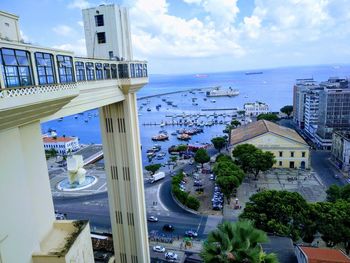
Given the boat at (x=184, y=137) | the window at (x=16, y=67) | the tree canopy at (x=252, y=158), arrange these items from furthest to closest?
the boat at (x=184, y=137) < the tree canopy at (x=252, y=158) < the window at (x=16, y=67)

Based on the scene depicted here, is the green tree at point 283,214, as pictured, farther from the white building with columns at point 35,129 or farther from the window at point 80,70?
the window at point 80,70

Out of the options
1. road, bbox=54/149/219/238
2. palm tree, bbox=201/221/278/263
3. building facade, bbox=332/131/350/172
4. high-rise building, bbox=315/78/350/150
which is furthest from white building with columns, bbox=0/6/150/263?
high-rise building, bbox=315/78/350/150

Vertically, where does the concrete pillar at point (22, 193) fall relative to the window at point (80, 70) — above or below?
below

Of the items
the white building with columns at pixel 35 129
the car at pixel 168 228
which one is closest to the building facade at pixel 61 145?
the car at pixel 168 228

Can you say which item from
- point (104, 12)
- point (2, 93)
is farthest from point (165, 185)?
point (2, 93)

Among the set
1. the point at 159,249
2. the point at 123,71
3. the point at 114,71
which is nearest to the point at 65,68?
the point at 114,71

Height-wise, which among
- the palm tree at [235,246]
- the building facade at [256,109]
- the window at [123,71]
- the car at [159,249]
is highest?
the window at [123,71]

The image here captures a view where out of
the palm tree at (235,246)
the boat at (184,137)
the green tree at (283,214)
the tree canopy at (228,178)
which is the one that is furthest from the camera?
the boat at (184,137)
